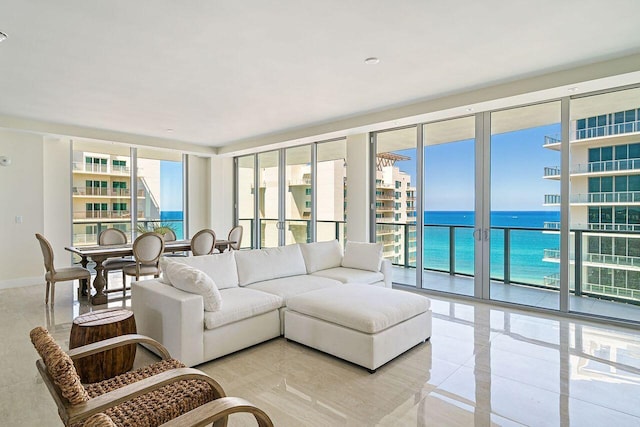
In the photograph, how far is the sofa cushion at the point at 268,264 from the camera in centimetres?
401

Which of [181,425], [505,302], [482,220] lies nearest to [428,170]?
[482,220]

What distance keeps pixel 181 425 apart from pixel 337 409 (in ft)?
4.12

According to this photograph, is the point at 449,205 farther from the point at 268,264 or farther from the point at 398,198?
the point at 268,264

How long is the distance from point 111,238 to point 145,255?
54.3 inches

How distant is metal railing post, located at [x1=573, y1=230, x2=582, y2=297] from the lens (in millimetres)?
4293

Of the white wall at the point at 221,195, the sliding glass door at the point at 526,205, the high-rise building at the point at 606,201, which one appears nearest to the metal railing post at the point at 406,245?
the sliding glass door at the point at 526,205

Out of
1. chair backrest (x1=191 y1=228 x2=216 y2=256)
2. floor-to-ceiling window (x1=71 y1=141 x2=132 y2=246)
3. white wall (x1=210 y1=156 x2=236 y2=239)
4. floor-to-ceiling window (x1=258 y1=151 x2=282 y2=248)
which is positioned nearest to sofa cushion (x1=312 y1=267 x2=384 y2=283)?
chair backrest (x1=191 y1=228 x2=216 y2=256)

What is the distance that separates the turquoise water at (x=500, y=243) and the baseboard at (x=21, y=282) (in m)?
6.56

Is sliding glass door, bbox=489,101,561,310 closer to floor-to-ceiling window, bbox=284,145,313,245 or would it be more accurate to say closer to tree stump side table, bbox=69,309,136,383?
floor-to-ceiling window, bbox=284,145,313,245

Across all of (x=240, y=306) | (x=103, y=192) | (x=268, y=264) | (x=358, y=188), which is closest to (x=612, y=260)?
(x=358, y=188)

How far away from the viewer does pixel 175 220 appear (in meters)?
8.55

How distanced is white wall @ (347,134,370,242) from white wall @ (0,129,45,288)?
5379mm

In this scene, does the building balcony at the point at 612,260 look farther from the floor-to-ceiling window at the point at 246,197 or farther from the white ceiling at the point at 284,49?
the floor-to-ceiling window at the point at 246,197

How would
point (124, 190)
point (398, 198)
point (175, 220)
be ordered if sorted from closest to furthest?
point (398, 198) < point (124, 190) < point (175, 220)
